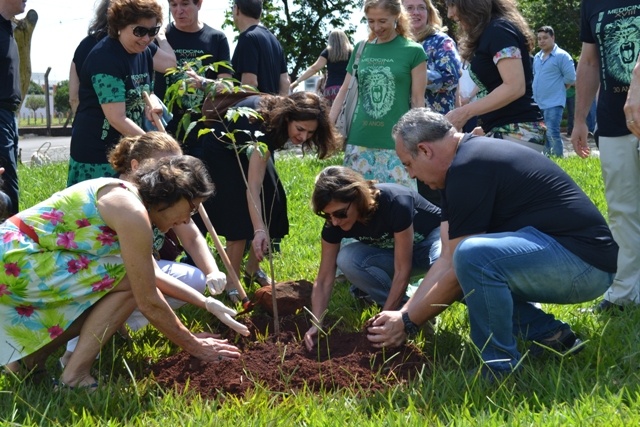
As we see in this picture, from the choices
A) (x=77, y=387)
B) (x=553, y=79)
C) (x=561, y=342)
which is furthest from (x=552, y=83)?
(x=77, y=387)

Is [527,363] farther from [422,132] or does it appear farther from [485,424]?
[422,132]

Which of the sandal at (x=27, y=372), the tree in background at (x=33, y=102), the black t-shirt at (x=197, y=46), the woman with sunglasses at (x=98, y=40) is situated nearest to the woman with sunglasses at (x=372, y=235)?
the sandal at (x=27, y=372)

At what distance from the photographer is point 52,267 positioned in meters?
3.64

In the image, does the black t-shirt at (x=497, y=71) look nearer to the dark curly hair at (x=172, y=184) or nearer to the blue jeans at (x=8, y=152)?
the dark curly hair at (x=172, y=184)

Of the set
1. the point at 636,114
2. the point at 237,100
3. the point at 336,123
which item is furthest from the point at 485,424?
the point at 336,123

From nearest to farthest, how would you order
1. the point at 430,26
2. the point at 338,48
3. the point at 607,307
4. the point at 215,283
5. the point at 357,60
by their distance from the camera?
the point at 215,283, the point at 607,307, the point at 357,60, the point at 430,26, the point at 338,48

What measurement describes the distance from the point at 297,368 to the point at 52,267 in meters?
1.14

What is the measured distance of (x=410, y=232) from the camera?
4.44m

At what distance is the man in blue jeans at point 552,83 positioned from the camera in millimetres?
12352

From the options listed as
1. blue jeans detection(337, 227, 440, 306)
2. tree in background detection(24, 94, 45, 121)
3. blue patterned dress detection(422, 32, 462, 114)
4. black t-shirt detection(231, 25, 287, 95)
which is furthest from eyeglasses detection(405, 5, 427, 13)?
tree in background detection(24, 94, 45, 121)

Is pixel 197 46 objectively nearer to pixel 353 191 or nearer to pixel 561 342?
pixel 353 191

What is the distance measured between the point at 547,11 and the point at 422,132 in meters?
25.6

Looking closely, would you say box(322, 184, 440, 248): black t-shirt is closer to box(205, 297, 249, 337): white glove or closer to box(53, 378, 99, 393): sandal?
box(205, 297, 249, 337): white glove

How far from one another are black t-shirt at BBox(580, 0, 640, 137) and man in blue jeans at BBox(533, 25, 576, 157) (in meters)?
7.67
